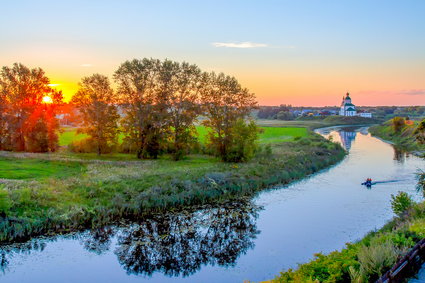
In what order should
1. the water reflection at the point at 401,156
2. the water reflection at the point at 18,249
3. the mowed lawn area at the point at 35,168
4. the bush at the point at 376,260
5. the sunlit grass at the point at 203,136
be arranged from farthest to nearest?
the sunlit grass at the point at 203,136 < the water reflection at the point at 401,156 < the mowed lawn area at the point at 35,168 < the water reflection at the point at 18,249 < the bush at the point at 376,260

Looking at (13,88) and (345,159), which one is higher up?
(13,88)

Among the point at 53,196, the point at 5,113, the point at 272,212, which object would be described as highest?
the point at 5,113

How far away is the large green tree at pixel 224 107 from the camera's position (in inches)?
1670

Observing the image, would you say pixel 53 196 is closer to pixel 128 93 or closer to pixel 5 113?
pixel 128 93

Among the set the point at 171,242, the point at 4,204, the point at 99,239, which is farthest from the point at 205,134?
the point at 4,204

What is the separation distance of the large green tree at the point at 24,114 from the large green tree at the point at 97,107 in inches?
268

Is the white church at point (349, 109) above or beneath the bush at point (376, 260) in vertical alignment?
above

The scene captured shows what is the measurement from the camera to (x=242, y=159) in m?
40.6

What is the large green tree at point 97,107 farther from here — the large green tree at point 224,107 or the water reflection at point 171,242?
the water reflection at point 171,242

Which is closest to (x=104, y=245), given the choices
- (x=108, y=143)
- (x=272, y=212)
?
(x=272, y=212)

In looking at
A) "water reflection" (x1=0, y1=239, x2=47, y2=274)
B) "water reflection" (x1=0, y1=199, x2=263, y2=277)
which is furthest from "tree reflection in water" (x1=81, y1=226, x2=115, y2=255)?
"water reflection" (x1=0, y1=239, x2=47, y2=274)

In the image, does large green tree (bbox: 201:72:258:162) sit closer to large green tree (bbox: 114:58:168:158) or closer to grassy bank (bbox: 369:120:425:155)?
large green tree (bbox: 114:58:168:158)

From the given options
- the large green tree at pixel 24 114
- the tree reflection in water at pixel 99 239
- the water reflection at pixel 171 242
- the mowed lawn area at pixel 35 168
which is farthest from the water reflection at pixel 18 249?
the large green tree at pixel 24 114

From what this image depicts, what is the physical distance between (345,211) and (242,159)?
16839 mm
